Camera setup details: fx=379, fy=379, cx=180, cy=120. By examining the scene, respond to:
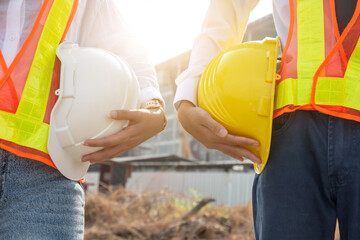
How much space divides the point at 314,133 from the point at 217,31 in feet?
2.22

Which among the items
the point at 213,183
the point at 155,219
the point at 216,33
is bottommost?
the point at 155,219

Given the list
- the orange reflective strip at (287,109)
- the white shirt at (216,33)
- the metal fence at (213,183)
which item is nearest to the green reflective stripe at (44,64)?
the white shirt at (216,33)

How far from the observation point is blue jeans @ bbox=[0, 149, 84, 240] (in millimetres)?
1207

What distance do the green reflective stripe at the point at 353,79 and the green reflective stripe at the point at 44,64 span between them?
1.01 m

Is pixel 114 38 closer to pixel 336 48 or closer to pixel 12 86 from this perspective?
pixel 12 86

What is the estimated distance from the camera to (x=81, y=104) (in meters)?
1.35

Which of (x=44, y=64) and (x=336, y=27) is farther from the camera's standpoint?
(x=44, y=64)

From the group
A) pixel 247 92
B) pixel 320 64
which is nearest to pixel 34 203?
pixel 247 92

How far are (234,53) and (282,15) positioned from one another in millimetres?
235

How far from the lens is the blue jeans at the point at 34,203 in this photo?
1.21 meters

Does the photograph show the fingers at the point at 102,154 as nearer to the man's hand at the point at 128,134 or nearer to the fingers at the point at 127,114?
the man's hand at the point at 128,134

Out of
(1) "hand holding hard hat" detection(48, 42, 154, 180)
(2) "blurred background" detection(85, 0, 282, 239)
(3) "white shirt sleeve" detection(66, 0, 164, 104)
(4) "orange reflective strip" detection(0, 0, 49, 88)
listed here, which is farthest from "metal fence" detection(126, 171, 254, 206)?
(4) "orange reflective strip" detection(0, 0, 49, 88)

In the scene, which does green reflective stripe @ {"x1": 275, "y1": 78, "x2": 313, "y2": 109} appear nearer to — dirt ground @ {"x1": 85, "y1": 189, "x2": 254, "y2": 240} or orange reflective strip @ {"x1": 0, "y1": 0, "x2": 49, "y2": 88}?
orange reflective strip @ {"x1": 0, "y1": 0, "x2": 49, "y2": 88}

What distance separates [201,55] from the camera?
1.66m
